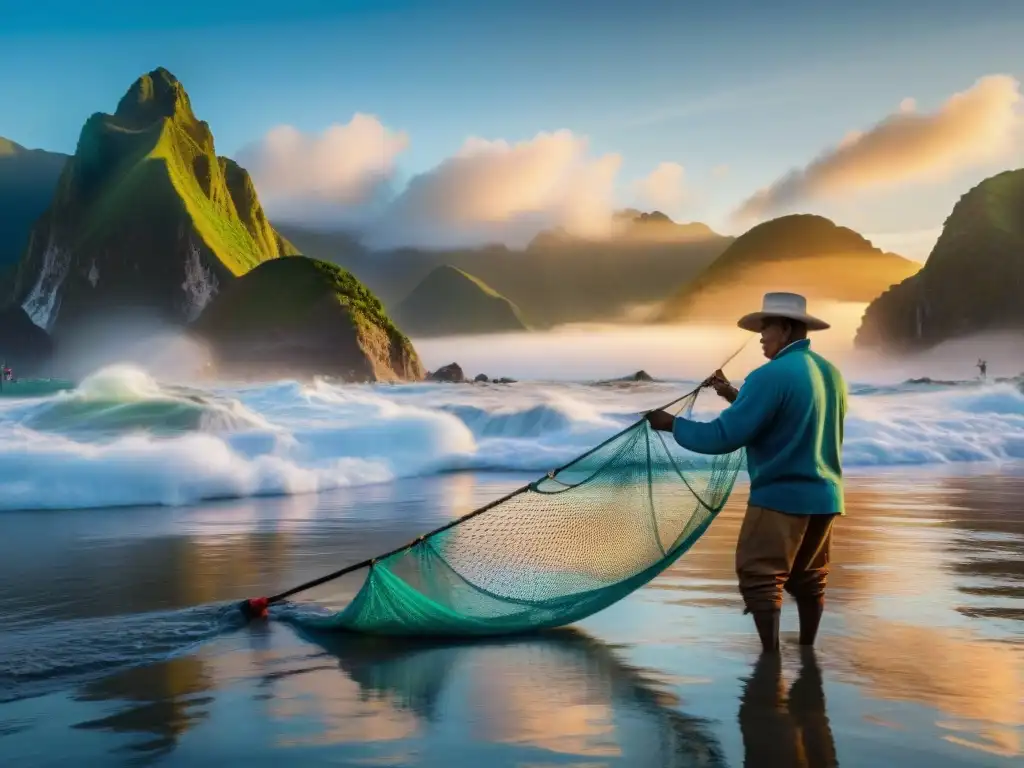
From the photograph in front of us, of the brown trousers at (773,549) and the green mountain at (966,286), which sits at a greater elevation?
the green mountain at (966,286)

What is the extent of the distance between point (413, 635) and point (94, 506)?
852cm

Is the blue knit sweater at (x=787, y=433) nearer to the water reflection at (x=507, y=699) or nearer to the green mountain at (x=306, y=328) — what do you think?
the water reflection at (x=507, y=699)

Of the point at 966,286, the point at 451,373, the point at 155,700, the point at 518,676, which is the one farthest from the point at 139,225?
the point at 518,676

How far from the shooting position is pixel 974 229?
118750 mm

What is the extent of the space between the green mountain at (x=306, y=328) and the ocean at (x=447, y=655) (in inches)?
4350

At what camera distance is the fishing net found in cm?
609

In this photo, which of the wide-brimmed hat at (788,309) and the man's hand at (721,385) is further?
the man's hand at (721,385)

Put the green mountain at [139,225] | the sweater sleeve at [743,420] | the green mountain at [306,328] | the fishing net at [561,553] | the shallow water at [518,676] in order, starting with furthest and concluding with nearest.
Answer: the green mountain at [139,225]
the green mountain at [306,328]
the fishing net at [561,553]
the sweater sleeve at [743,420]
the shallow water at [518,676]

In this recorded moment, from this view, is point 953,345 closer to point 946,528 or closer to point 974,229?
point 974,229

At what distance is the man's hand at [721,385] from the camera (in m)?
5.69

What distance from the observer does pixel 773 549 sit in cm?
528

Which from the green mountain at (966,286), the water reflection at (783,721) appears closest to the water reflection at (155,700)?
the water reflection at (783,721)

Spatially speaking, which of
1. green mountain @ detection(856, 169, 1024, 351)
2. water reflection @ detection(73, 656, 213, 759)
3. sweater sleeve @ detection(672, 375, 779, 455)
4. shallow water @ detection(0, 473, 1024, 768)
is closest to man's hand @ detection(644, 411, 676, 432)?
sweater sleeve @ detection(672, 375, 779, 455)

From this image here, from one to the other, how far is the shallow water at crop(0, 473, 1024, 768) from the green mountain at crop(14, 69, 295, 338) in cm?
16790
